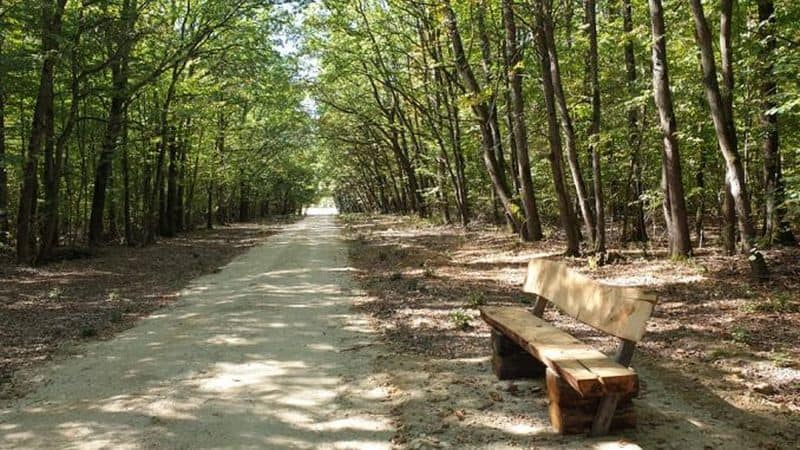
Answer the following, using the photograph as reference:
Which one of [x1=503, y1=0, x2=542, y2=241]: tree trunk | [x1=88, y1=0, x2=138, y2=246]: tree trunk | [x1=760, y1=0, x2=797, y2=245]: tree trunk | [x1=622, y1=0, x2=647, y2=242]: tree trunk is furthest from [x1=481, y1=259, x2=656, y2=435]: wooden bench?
[x1=88, y1=0, x2=138, y2=246]: tree trunk

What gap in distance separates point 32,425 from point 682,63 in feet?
46.5

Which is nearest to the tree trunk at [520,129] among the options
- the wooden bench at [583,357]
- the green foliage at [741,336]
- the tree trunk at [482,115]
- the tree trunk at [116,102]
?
the tree trunk at [482,115]

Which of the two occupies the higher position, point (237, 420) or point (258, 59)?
point (258, 59)

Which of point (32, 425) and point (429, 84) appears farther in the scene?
point (429, 84)

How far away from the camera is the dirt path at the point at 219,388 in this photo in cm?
440

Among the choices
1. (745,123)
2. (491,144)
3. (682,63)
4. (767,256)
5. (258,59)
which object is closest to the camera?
(767,256)

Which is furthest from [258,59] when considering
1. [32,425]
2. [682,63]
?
[32,425]

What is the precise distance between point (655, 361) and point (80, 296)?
10.2 metres

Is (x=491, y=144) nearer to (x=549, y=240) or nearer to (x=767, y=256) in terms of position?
(x=549, y=240)

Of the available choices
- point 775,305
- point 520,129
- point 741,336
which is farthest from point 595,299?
point 520,129

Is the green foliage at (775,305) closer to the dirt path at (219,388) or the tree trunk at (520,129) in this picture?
the dirt path at (219,388)

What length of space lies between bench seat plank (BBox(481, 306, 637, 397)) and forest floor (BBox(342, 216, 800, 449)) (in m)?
0.55

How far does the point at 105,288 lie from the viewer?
12.2 m

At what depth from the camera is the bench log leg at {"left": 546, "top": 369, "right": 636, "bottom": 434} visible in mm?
4066
